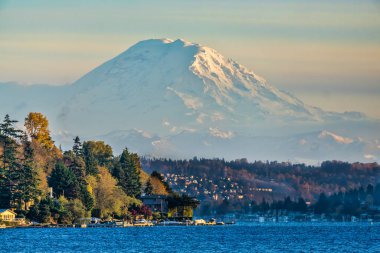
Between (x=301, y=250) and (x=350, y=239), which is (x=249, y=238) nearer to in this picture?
(x=350, y=239)

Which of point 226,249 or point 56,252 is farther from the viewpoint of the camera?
point 226,249

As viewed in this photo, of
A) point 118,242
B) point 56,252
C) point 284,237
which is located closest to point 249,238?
point 284,237

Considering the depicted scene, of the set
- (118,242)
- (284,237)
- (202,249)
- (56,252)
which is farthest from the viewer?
(284,237)

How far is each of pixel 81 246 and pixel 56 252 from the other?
410 inches

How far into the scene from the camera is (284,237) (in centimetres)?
19850

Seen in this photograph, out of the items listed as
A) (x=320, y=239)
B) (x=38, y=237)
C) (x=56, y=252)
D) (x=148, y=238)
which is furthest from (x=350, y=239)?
(x=56, y=252)

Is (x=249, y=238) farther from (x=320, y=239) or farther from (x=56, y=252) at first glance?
(x=56, y=252)

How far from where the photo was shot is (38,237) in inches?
6993

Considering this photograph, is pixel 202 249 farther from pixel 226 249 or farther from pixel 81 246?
pixel 81 246

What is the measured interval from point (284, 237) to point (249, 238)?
6.71m

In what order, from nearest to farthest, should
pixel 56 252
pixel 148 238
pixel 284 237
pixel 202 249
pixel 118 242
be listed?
pixel 56 252, pixel 202 249, pixel 118 242, pixel 148 238, pixel 284 237

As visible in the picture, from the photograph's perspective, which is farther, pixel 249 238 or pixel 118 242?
pixel 249 238

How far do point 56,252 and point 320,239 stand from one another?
52.5 m

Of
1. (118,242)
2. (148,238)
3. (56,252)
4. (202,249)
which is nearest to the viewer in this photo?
(56,252)
